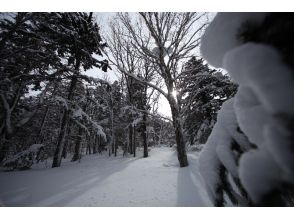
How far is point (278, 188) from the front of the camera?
67cm

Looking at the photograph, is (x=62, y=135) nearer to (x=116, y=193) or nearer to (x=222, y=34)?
(x=116, y=193)

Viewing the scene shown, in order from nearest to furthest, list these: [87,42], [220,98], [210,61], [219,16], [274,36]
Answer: [274,36] → [219,16] → [210,61] → [87,42] → [220,98]

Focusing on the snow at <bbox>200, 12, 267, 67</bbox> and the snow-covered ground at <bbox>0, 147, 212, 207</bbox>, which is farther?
the snow-covered ground at <bbox>0, 147, 212, 207</bbox>

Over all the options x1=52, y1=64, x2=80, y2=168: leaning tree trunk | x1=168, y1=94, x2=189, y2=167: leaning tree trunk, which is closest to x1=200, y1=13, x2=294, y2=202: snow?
x1=168, y1=94, x2=189, y2=167: leaning tree trunk

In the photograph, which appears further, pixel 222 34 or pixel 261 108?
pixel 222 34

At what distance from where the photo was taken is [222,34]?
102 centimetres

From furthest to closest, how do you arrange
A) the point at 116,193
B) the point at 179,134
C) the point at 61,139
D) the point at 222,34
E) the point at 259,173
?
the point at 61,139 < the point at 179,134 < the point at 116,193 < the point at 222,34 < the point at 259,173

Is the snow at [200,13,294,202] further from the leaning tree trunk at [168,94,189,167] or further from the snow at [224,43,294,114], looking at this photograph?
the leaning tree trunk at [168,94,189,167]

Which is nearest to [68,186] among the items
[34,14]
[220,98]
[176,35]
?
[34,14]

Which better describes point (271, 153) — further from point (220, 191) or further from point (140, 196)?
point (140, 196)

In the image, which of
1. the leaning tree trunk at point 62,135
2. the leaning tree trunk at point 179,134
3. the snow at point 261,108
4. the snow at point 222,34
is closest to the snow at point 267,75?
the snow at point 261,108

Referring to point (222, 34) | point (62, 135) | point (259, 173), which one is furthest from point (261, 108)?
point (62, 135)

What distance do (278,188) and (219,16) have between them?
106cm

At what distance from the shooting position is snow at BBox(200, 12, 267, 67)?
3.12ft
